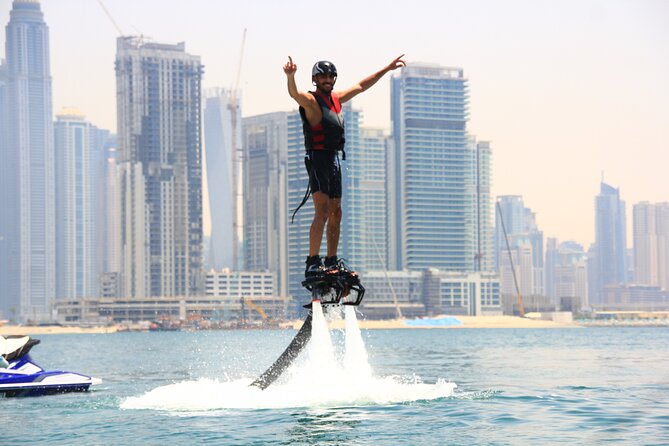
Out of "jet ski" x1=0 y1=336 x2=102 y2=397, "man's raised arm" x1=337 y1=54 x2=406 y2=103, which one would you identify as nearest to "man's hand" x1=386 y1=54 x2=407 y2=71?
"man's raised arm" x1=337 y1=54 x2=406 y2=103

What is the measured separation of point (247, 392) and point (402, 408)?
3.90 m

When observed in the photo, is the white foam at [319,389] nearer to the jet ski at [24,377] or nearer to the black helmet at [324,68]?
the black helmet at [324,68]

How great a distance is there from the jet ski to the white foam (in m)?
11.0

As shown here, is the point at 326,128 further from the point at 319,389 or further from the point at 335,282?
the point at 319,389

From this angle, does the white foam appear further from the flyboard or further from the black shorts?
the black shorts

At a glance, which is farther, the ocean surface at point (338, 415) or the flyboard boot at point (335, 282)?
the ocean surface at point (338, 415)

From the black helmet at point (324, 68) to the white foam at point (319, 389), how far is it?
205 inches

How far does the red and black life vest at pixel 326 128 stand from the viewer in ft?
71.8

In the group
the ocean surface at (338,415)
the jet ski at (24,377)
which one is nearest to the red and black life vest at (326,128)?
the ocean surface at (338,415)

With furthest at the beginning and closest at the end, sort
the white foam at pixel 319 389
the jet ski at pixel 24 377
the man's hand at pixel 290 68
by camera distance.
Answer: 1. the jet ski at pixel 24 377
2. the white foam at pixel 319 389
3. the man's hand at pixel 290 68

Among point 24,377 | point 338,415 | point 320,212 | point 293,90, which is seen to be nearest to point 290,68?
point 293,90

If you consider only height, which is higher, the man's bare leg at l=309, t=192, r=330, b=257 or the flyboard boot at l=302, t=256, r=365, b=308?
the man's bare leg at l=309, t=192, r=330, b=257

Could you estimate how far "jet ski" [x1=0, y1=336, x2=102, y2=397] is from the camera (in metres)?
37.6

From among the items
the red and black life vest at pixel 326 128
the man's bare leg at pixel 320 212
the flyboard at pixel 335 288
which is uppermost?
the red and black life vest at pixel 326 128
